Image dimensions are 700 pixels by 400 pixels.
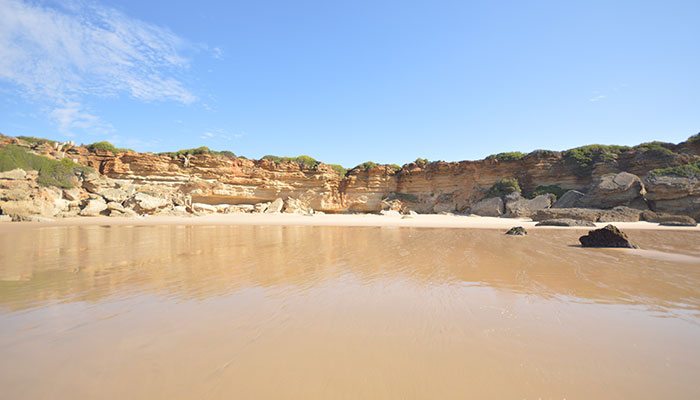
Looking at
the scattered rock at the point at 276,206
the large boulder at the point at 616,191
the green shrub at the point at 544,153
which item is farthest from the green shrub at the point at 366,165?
the large boulder at the point at 616,191

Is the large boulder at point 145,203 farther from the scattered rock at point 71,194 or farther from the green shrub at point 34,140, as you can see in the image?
the green shrub at point 34,140

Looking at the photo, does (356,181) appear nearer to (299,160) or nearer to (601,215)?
(299,160)

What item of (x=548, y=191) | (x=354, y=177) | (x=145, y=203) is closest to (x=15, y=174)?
(x=145, y=203)

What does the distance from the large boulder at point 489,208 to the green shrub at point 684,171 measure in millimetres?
9834

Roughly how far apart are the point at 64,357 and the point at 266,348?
149cm

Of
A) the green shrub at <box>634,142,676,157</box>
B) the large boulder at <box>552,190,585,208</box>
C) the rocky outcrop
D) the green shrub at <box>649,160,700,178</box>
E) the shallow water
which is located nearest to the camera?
the shallow water

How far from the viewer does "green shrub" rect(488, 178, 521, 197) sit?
25.4m

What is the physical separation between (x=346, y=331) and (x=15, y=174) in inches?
1092

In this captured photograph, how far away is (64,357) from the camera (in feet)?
6.98

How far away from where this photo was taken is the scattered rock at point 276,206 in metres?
26.5

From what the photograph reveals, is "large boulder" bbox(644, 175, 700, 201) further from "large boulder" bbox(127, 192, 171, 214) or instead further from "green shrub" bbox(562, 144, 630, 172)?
"large boulder" bbox(127, 192, 171, 214)

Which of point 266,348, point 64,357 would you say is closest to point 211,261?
point 64,357

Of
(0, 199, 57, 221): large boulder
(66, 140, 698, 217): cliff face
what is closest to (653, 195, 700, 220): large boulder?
(66, 140, 698, 217): cliff face

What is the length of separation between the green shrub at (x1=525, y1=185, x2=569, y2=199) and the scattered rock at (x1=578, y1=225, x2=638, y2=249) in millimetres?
17870
